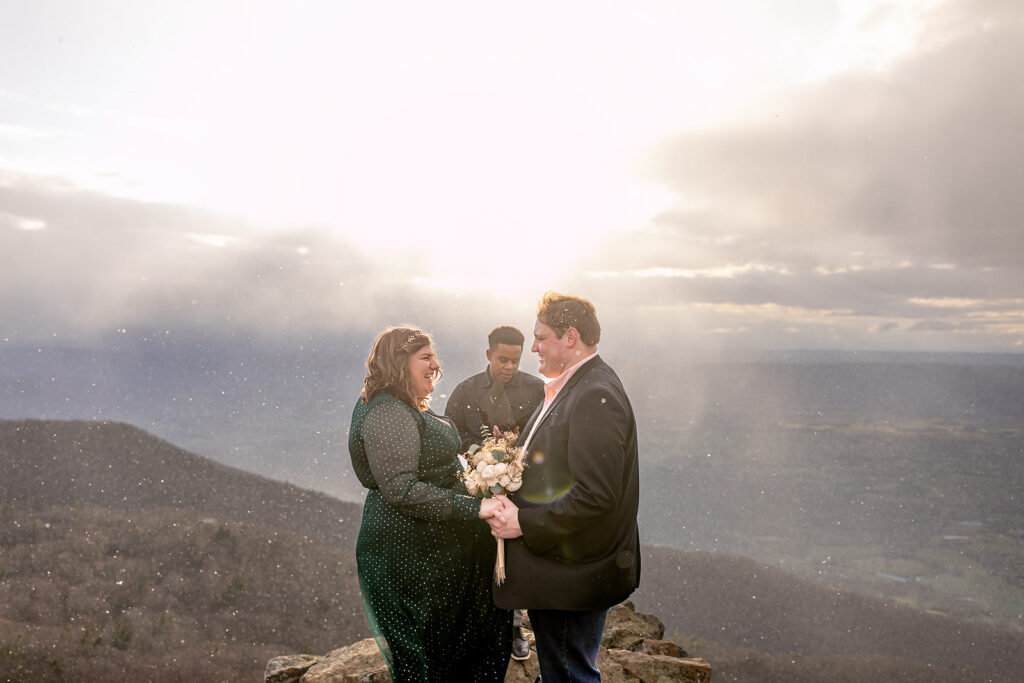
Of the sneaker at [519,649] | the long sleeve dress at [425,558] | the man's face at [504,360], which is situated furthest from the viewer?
the man's face at [504,360]

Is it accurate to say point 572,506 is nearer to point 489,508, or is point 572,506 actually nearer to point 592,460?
point 592,460

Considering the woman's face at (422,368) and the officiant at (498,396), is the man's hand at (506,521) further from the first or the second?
the officiant at (498,396)

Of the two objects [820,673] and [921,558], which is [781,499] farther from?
[820,673]

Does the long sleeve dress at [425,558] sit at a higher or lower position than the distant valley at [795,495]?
higher

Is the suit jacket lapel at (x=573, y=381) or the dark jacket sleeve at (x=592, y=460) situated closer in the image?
the dark jacket sleeve at (x=592, y=460)

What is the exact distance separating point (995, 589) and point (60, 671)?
128134 millimetres

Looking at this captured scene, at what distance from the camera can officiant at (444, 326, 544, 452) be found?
23.1 ft

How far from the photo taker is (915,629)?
60.3 m

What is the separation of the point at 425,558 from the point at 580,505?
1.43 meters

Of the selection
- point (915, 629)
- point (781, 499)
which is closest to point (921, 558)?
point (781, 499)

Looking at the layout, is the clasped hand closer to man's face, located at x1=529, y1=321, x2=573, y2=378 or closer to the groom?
the groom

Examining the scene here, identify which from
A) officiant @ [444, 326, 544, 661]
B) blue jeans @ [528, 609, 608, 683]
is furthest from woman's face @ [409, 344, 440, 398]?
officiant @ [444, 326, 544, 661]

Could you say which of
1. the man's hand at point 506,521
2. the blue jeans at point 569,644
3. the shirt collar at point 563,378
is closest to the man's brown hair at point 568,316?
the shirt collar at point 563,378

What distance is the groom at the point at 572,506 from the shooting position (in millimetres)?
3947
